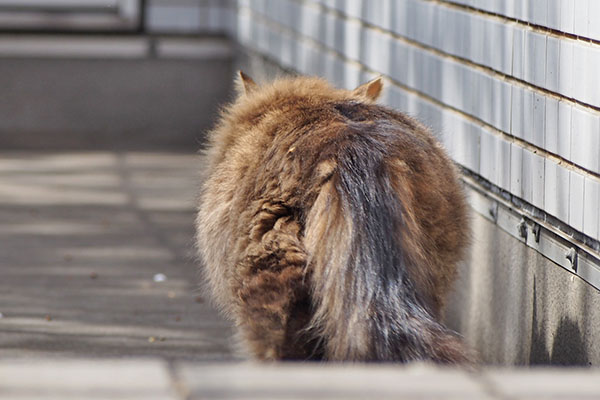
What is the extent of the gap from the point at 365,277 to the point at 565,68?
149 cm

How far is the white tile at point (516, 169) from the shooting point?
184 inches

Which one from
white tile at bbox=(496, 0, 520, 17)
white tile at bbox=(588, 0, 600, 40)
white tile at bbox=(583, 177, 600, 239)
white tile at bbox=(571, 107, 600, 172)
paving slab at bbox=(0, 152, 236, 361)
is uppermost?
white tile at bbox=(496, 0, 520, 17)

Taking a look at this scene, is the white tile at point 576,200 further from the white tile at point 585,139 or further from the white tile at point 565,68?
the white tile at point 565,68

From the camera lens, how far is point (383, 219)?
3326mm

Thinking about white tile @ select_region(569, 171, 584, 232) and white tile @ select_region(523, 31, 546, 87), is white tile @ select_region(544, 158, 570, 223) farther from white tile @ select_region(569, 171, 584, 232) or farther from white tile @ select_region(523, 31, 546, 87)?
white tile @ select_region(523, 31, 546, 87)

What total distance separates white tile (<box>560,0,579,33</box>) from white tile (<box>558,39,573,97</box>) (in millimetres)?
51

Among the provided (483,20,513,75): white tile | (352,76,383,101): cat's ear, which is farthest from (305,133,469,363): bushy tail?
(483,20,513,75): white tile

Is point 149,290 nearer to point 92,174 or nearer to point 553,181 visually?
point 553,181

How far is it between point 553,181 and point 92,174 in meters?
6.30

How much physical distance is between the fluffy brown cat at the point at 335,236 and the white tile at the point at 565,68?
586 mm

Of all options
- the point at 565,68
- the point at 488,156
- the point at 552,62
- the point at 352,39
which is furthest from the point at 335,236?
the point at 352,39

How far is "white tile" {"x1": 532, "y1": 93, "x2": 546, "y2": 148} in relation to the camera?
4391mm

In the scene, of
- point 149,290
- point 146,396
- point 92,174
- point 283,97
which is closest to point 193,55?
point 92,174

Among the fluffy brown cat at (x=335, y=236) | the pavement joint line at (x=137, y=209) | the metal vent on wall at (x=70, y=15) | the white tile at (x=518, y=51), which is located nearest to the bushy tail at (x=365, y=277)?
the fluffy brown cat at (x=335, y=236)
